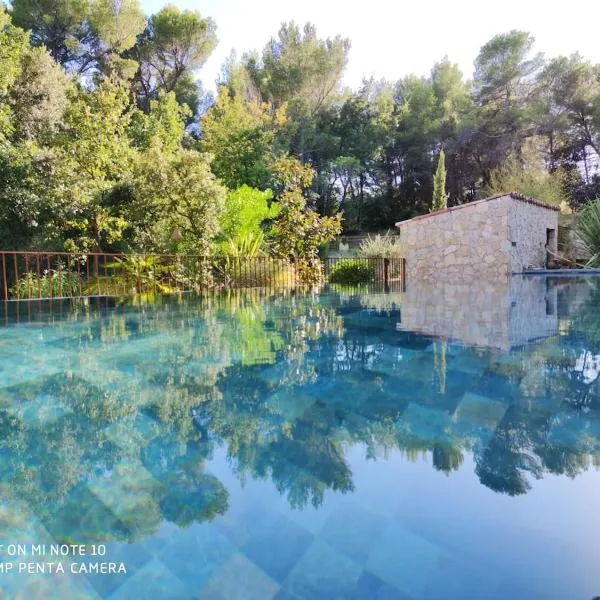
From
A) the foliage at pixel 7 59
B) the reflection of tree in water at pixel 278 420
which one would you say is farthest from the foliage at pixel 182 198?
the reflection of tree in water at pixel 278 420

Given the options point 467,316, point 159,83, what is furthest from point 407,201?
point 467,316

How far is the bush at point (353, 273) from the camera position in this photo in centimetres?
1142

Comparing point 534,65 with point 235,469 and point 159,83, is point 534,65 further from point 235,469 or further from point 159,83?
point 235,469

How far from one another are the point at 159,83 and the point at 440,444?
23635mm

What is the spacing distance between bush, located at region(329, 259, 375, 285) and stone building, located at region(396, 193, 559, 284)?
3.66ft

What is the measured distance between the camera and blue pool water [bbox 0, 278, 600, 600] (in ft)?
3.22

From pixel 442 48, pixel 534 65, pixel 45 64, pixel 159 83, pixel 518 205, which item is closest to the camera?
pixel 518 205

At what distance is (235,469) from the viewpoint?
1.49 meters

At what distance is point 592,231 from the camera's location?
1080 cm

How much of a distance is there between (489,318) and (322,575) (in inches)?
158

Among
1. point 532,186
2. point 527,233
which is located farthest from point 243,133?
point 527,233

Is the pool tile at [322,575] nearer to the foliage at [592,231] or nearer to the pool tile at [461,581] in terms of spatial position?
the pool tile at [461,581]

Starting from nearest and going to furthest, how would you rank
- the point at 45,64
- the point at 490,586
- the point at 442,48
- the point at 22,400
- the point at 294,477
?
the point at 490,586
the point at 294,477
the point at 22,400
the point at 45,64
the point at 442,48

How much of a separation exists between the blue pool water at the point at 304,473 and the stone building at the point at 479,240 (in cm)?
761
